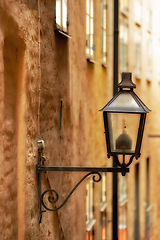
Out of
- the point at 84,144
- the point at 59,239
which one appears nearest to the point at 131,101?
the point at 59,239

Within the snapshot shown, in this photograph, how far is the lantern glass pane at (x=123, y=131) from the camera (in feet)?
21.5

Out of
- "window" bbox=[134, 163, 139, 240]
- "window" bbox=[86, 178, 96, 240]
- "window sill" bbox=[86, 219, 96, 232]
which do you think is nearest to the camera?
"window sill" bbox=[86, 219, 96, 232]

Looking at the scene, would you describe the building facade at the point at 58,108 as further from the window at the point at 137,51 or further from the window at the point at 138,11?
the window at the point at 138,11

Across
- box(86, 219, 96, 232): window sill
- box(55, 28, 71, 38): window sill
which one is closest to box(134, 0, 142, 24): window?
box(86, 219, 96, 232): window sill

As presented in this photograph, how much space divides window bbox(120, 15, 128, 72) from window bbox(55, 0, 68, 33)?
607cm

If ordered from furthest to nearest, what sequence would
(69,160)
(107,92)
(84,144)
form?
(107,92) → (84,144) → (69,160)

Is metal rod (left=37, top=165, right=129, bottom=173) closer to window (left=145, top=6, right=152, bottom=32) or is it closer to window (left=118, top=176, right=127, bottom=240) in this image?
window (left=118, top=176, right=127, bottom=240)

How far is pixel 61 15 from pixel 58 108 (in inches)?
45.1

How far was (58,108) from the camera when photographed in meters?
8.39

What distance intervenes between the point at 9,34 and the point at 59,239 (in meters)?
3.10

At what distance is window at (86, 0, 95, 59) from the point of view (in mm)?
10766

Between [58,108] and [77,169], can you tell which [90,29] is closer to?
[58,108]

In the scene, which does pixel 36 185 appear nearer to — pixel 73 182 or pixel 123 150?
pixel 123 150

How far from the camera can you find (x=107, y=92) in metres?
12.8
